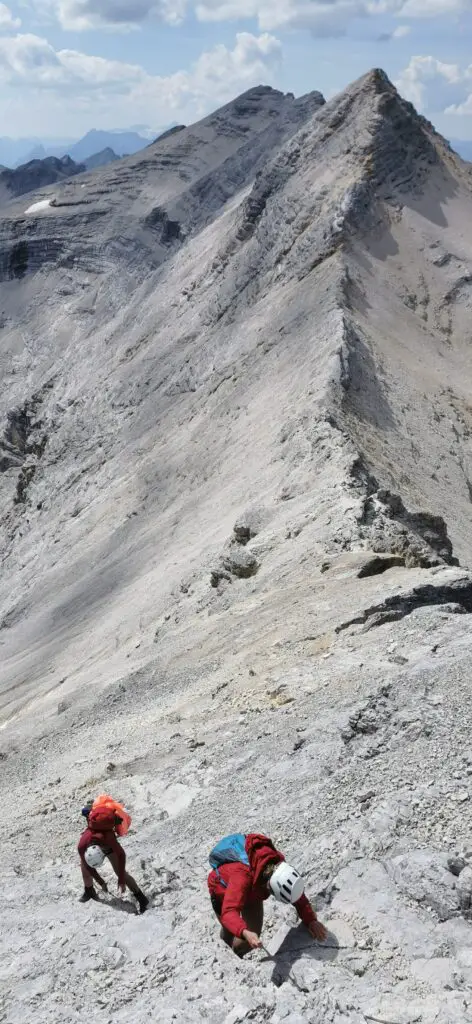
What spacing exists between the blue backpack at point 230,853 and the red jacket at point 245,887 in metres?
0.04

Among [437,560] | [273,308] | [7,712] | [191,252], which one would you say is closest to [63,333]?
[191,252]

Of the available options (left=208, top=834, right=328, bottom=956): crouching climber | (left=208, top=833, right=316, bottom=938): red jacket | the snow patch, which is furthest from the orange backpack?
the snow patch

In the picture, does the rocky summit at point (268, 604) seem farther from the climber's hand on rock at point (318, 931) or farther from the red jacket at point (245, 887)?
the red jacket at point (245, 887)

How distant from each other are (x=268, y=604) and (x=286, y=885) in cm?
982

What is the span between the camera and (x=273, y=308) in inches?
1511

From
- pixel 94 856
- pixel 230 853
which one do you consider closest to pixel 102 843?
pixel 94 856

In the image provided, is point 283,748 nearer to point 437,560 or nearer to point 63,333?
point 437,560

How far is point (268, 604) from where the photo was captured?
16562 mm

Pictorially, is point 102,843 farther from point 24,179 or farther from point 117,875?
point 24,179

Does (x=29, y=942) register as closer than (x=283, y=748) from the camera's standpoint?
Yes

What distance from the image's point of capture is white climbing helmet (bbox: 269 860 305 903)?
682 centimetres

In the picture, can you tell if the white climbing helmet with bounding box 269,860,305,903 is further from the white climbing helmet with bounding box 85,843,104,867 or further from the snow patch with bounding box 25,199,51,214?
the snow patch with bounding box 25,199,51,214

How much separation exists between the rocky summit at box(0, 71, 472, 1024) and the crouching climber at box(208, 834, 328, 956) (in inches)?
8.8

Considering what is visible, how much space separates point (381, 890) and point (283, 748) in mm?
3192
